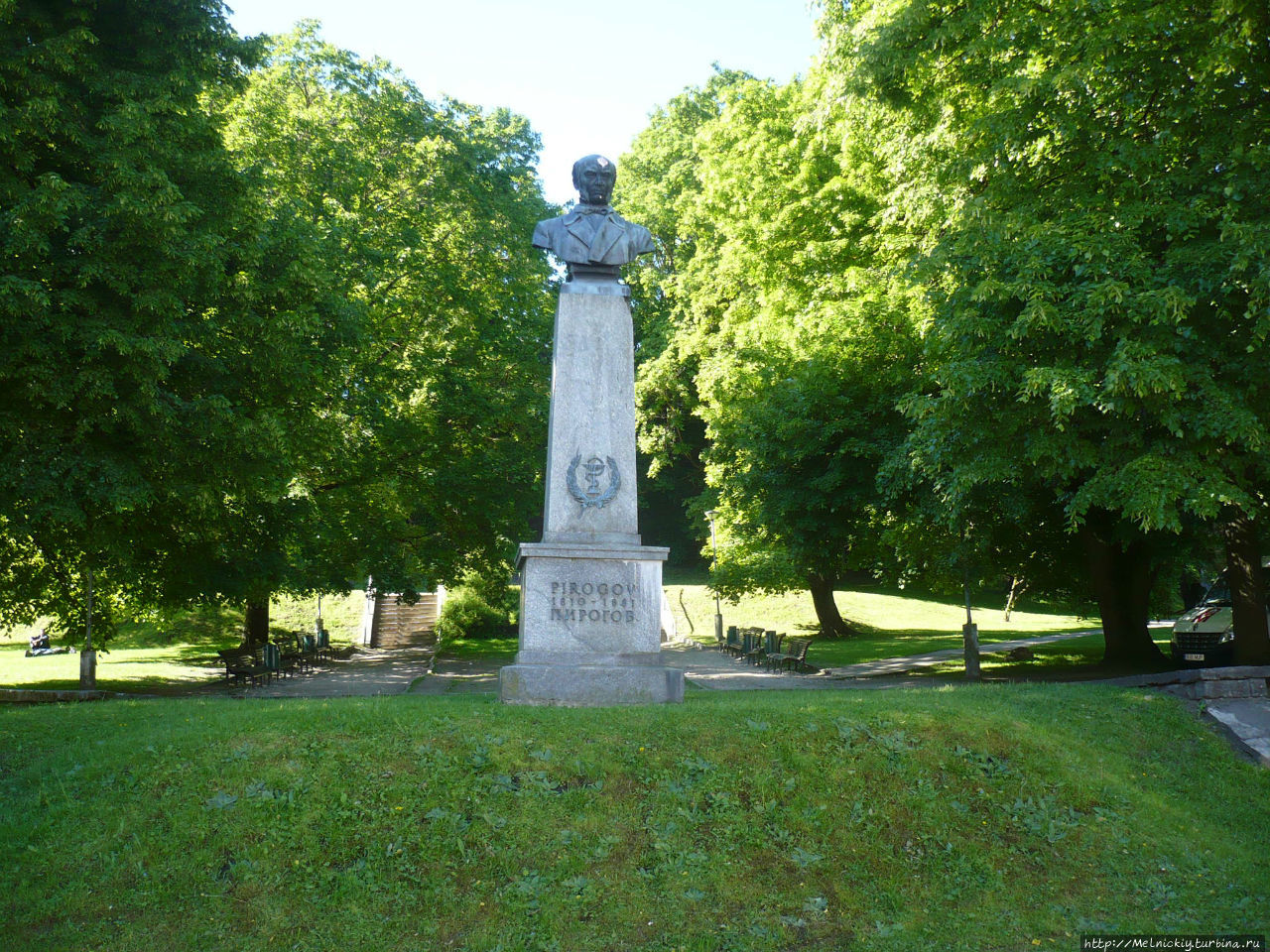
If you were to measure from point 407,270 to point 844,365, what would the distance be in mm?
10936

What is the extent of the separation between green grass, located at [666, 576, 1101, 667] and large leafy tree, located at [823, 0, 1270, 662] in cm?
1565

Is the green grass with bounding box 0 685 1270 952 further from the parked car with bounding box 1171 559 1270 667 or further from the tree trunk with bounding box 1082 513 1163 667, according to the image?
the parked car with bounding box 1171 559 1270 667

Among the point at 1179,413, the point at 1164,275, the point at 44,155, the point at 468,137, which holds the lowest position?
the point at 1179,413

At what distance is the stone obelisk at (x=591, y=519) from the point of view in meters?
8.84

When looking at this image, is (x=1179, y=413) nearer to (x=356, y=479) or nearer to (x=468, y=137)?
(x=356, y=479)

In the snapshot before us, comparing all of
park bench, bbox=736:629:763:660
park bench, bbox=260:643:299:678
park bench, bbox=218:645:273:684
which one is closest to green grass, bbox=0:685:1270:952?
park bench, bbox=218:645:273:684

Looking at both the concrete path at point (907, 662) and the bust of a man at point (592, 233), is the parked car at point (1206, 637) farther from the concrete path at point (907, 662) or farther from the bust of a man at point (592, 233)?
the bust of a man at point (592, 233)

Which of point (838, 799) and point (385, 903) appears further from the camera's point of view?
point (838, 799)

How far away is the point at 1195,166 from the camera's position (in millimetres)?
10781

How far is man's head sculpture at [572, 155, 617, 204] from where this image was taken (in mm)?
10242

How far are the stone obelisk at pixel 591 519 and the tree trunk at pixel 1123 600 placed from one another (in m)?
11.5

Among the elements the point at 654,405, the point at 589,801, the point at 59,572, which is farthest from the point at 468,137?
the point at 589,801

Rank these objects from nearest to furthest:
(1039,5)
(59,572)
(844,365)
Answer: (1039,5) → (59,572) → (844,365)

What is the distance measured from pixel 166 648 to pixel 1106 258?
28.4 m
